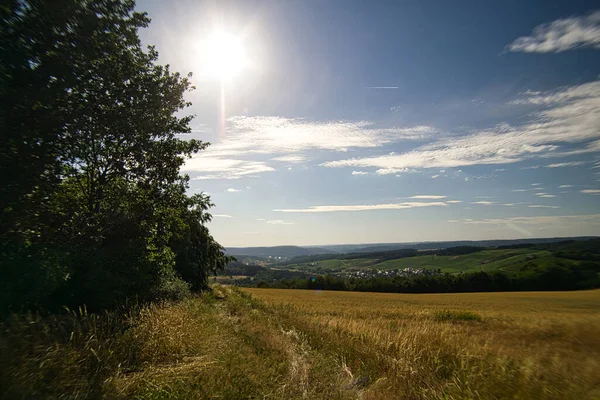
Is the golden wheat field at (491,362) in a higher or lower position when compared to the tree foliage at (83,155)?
lower

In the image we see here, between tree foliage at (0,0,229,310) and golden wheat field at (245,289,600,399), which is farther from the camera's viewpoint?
tree foliage at (0,0,229,310)

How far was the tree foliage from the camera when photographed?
6.94m

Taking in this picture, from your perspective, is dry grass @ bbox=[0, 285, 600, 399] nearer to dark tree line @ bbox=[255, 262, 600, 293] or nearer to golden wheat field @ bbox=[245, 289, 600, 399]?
golden wheat field @ bbox=[245, 289, 600, 399]

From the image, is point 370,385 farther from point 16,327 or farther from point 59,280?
point 59,280

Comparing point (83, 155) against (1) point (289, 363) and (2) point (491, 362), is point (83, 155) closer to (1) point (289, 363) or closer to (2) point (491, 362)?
(1) point (289, 363)

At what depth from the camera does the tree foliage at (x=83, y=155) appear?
6.94 meters

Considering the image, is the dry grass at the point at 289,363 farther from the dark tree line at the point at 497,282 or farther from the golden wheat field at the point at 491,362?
the dark tree line at the point at 497,282

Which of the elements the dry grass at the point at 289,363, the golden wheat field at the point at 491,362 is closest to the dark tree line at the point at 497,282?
the golden wheat field at the point at 491,362

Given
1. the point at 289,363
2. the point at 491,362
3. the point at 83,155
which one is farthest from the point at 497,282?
the point at 83,155

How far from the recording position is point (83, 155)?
11.1 m

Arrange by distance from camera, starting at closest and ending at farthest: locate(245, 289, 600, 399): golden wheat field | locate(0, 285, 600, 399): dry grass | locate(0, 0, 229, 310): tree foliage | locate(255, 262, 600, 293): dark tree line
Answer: locate(245, 289, 600, 399): golden wheat field, locate(0, 285, 600, 399): dry grass, locate(0, 0, 229, 310): tree foliage, locate(255, 262, 600, 293): dark tree line

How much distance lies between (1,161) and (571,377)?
11024 millimetres

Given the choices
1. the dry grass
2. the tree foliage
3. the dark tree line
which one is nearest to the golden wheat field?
the dry grass

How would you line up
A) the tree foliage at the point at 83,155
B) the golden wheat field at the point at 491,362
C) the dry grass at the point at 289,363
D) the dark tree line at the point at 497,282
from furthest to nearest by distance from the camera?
the dark tree line at the point at 497,282, the tree foliage at the point at 83,155, the dry grass at the point at 289,363, the golden wheat field at the point at 491,362
